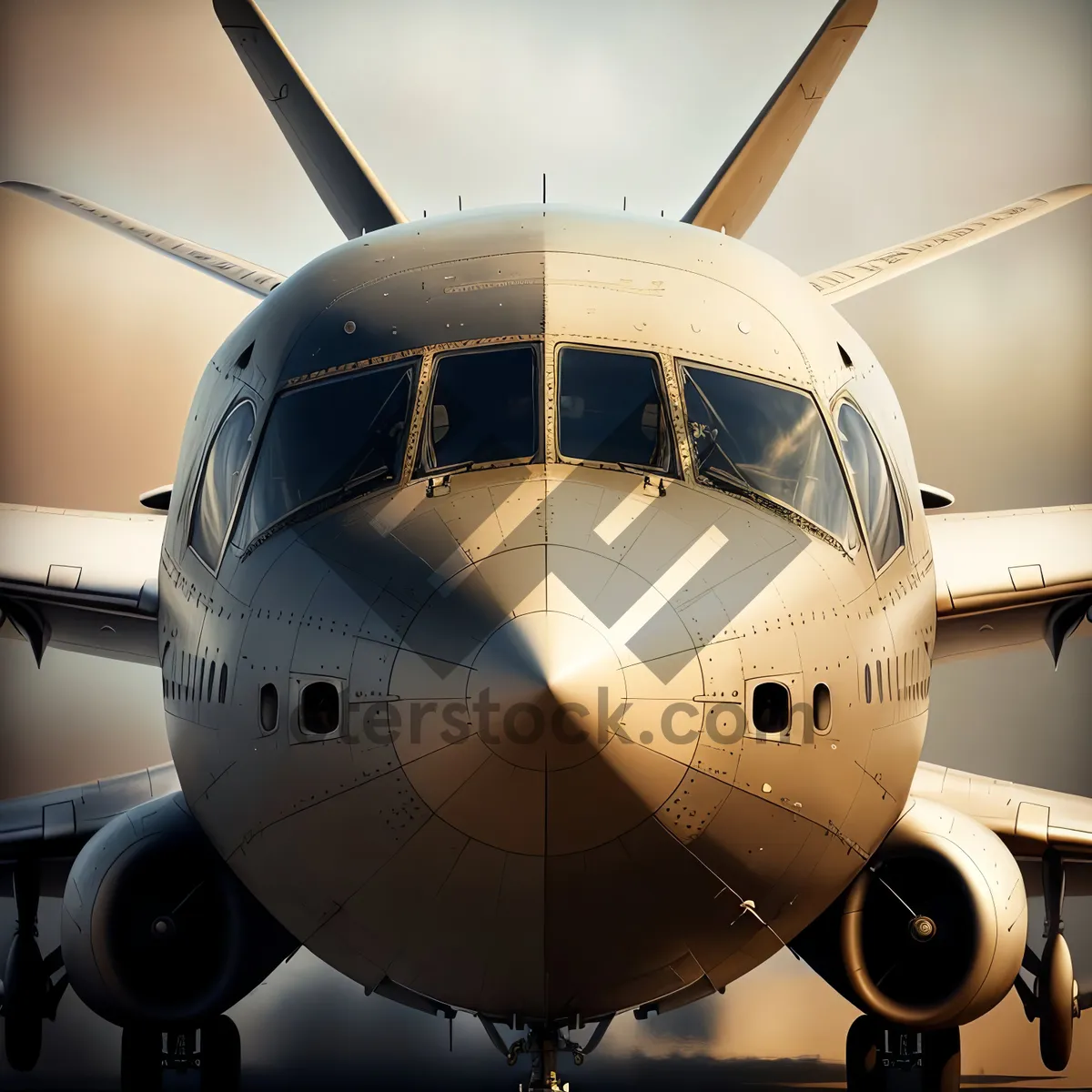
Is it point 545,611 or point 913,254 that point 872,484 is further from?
point 913,254

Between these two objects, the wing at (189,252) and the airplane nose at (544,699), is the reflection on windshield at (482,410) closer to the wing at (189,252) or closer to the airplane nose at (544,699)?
the airplane nose at (544,699)

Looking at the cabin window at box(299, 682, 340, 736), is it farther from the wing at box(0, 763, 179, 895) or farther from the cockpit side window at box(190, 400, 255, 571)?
the wing at box(0, 763, 179, 895)

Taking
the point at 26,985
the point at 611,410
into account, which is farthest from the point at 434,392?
the point at 26,985

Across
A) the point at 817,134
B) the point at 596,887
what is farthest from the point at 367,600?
the point at 817,134

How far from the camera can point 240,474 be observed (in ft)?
25.6

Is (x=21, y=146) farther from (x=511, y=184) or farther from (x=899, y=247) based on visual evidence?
(x=899, y=247)

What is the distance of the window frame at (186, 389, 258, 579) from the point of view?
7.62 m

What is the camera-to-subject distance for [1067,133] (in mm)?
23734

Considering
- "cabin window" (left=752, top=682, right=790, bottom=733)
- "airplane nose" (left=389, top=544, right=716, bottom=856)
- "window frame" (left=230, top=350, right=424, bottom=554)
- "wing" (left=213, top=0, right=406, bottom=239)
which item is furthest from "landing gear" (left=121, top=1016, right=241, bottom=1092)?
"wing" (left=213, top=0, right=406, bottom=239)

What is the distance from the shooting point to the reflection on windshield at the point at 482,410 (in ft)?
23.0

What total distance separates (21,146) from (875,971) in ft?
60.8

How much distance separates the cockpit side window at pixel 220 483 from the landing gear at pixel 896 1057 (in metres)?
5.69

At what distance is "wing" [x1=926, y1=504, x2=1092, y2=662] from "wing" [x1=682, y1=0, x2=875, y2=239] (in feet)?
9.86

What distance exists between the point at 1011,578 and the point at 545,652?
19.1 ft
